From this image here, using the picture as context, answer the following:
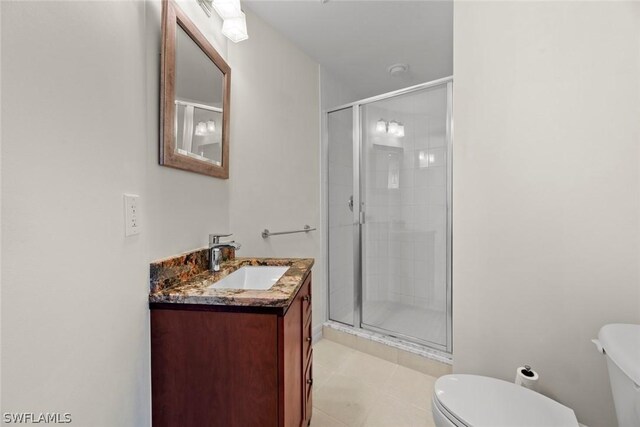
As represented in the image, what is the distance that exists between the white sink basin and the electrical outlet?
20.2 inches

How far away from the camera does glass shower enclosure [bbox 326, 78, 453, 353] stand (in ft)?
7.30

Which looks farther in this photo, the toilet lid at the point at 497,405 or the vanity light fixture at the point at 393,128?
the vanity light fixture at the point at 393,128

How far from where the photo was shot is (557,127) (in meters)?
1.23

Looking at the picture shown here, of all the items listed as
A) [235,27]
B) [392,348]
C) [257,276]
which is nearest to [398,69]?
[235,27]

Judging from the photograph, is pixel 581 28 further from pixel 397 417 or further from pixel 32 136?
pixel 397 417

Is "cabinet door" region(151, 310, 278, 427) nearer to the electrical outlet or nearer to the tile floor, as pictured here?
the electrical outlet

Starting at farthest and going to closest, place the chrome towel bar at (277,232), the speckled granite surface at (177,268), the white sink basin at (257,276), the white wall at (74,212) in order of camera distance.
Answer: the chrome towel bar at (277,232), the white sink basin at (257,276), the speckled granite surface at (177,268), the white wall at (74,212)

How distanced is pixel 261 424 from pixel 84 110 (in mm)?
1058

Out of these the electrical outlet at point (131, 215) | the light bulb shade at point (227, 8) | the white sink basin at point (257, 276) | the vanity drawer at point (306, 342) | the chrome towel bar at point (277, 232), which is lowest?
the vanity drawer at point (306, 342)

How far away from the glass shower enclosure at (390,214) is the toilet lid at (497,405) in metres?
1.02

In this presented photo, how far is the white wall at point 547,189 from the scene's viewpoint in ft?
3.67

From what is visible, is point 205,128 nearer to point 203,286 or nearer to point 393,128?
point 203,286

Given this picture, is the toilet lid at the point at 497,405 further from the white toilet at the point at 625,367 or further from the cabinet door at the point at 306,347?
the cabinet door at the point at 306,347

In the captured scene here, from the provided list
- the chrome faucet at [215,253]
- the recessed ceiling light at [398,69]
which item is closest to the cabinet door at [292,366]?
the chrome faucet at [215,253]
